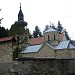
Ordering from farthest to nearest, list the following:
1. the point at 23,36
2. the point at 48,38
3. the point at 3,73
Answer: the point at 23,36 → the point at 48,38 → the point at 3,73

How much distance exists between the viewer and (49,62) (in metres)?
15.7

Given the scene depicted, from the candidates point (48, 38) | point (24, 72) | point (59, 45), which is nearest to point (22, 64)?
point (24, 72)

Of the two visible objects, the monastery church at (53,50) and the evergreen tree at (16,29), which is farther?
the evergreen tree at (16,29)

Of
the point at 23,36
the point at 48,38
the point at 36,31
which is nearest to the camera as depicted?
the point at 48,38

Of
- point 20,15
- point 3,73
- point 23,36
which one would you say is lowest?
point 3,73

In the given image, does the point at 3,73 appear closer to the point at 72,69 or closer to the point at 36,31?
the point at 72,69

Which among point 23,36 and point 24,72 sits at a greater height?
point 23,36

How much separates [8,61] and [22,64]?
0.84m

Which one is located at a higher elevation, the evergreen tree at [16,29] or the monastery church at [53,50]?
the evergreen tree at [16,29]

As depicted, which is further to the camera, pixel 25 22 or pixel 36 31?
pixel 36 31

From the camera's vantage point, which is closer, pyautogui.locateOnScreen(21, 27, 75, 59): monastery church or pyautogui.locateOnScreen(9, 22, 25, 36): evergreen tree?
pyautogui.locateOnScreen(21, 27, 75, 59): monastery church

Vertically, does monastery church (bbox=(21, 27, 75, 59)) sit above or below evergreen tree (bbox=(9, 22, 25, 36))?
below

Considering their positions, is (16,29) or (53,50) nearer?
(53,50)

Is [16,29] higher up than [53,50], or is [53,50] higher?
[16,29]
